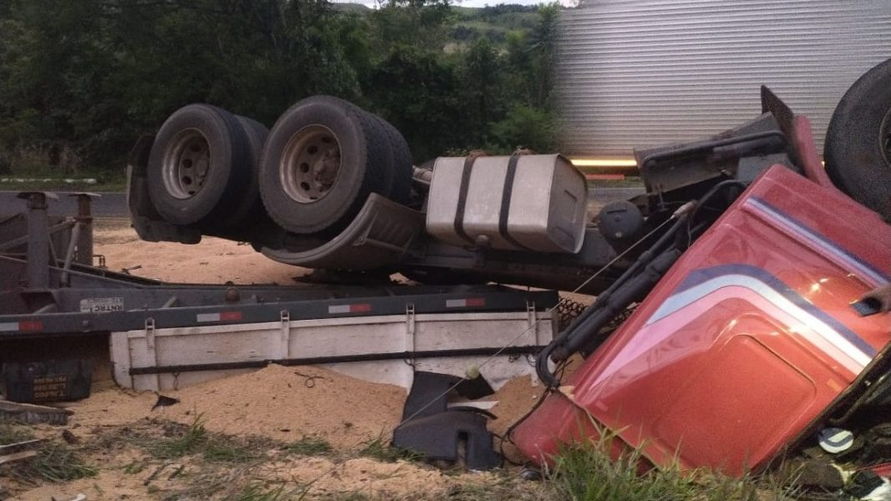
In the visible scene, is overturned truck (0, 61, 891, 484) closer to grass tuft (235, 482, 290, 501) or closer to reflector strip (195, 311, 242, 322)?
reflector strip (195, 311, 242, 322)

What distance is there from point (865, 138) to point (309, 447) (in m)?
3.03

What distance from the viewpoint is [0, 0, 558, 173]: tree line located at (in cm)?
2234

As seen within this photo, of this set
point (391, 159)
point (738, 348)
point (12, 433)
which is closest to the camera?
point (738, 348)

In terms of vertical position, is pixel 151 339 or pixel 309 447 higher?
pixel 151 339

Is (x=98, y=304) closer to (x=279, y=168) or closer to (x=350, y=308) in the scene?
(x=279, y=168)

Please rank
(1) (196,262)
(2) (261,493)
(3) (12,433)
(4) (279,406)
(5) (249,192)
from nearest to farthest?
(2) (261,493), (3) (12,433), (4) (279,406), (5) (249,192), (1) (196,262)

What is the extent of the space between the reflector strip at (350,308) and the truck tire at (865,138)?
249 centimetres

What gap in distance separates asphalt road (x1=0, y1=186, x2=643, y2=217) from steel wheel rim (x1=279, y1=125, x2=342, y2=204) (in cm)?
148

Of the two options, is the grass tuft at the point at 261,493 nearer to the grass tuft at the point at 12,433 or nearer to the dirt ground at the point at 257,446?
the dirt ground at the point at 257,446

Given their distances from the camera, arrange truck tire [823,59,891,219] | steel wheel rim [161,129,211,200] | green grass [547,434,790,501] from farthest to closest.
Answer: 1. steel wheel rim [161,129,211,200]
2. truck tire [823,59,891,219]
3. green grass [547,434,790,501]

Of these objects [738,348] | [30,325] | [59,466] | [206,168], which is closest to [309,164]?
[206,168]

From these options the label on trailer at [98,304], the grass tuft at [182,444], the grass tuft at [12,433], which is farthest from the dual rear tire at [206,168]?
the grass tuft at [12,433]

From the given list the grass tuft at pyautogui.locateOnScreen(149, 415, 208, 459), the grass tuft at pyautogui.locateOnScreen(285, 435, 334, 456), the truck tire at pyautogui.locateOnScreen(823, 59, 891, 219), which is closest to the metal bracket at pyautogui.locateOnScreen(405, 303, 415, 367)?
the grass tuft at pyautogui.locateOnScreen(285, 435, 334, 456)

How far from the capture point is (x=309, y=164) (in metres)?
5.53
